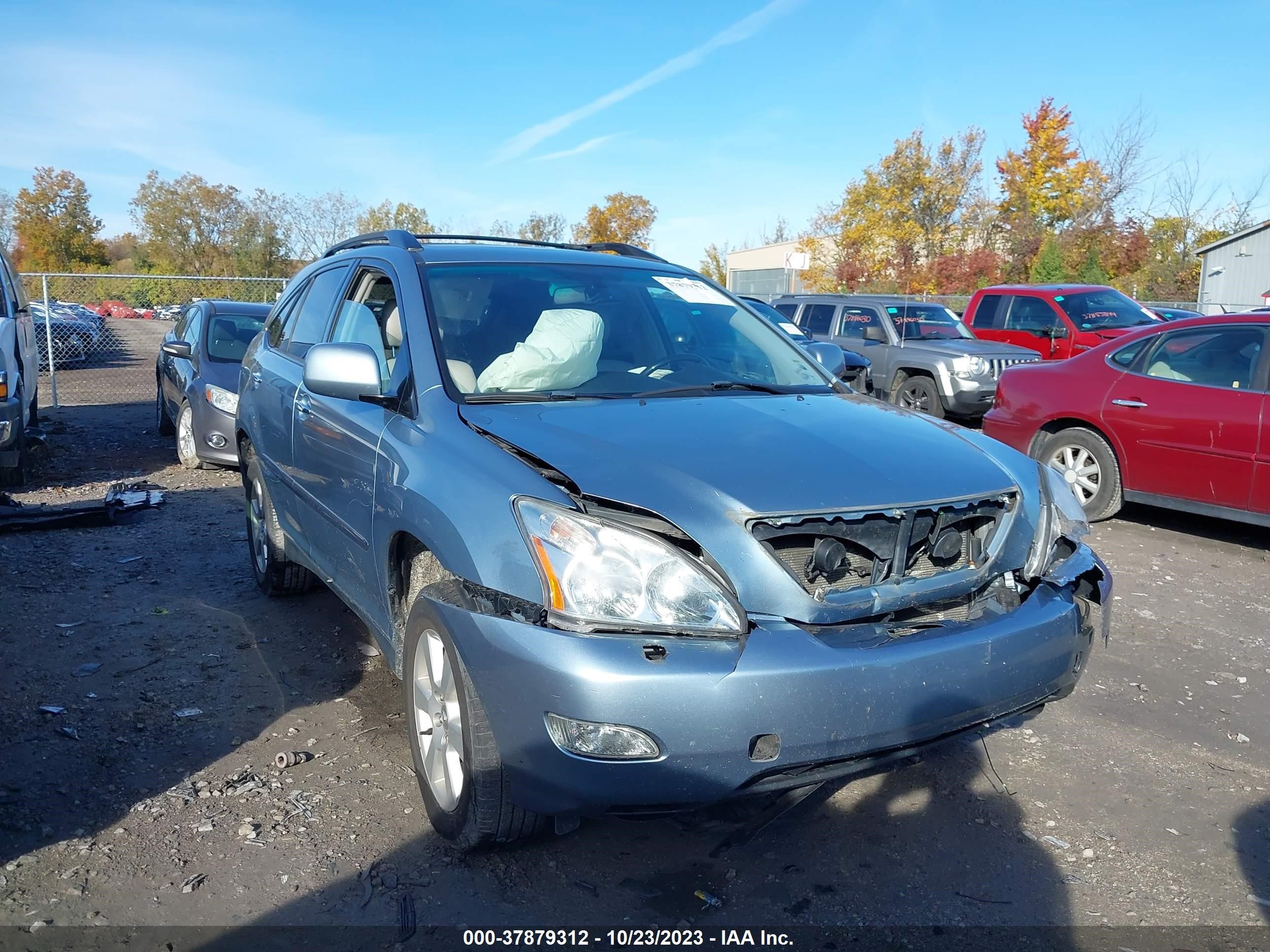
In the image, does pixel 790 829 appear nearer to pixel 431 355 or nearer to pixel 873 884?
pixel 873 884

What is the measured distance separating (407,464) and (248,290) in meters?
23.9

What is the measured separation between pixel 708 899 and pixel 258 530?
3676mm

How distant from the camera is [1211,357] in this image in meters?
6.64

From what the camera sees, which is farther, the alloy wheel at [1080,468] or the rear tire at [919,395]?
the rear tire at [919,395]

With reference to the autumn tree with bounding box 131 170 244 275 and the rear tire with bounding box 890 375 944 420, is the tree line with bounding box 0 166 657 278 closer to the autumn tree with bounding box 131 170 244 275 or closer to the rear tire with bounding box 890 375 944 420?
the autumn tree with bounding box 131 170 244 275

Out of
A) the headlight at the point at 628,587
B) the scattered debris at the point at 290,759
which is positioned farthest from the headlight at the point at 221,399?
the headlight at the point at 628,587

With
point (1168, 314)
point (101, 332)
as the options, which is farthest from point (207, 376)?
point (101, 332)

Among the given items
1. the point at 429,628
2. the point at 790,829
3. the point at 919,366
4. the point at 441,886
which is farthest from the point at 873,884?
the point at 919,366

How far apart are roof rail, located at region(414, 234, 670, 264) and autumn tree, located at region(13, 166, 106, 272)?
50.9 meters

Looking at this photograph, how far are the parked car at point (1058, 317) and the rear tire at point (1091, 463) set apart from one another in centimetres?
596

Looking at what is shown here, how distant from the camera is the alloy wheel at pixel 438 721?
9.25ft

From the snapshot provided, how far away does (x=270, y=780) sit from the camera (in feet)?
11.2

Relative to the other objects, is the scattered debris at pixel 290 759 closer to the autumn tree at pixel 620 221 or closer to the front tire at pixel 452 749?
the front tire at pixel 452 749

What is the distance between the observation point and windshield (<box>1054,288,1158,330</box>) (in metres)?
13.1
